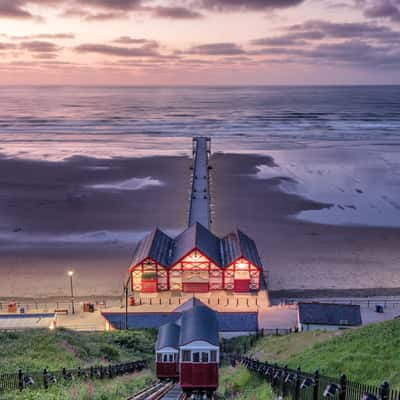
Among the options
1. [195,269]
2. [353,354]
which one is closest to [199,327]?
[353,354]

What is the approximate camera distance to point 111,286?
36.7 meters

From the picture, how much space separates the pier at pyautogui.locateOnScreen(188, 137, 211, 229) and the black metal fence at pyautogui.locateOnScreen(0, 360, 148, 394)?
26.1 metres

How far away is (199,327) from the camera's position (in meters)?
20.1

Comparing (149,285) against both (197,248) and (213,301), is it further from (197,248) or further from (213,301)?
(213,301)

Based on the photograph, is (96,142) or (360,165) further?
(96,142)

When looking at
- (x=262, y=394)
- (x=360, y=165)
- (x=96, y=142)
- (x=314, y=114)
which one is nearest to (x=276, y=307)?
(x=262, y=394)

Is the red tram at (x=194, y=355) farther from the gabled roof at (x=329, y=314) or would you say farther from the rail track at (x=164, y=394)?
the gabled roof at (x=329, y=314)

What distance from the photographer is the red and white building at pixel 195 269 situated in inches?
1401

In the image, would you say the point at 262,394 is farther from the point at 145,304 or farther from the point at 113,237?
the point at 113,237

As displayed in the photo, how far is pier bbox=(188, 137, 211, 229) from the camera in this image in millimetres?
47463

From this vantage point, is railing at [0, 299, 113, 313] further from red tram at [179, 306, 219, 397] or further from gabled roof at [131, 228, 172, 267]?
red tram at [179, 306, 219, 397]

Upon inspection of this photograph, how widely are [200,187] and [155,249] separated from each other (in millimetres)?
22074

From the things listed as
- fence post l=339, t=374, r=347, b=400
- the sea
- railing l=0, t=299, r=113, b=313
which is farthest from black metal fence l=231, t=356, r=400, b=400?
the sea

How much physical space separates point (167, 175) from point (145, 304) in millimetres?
34849
